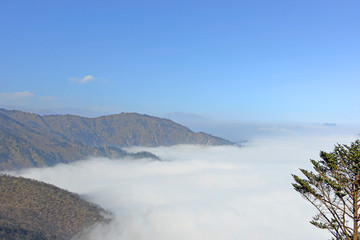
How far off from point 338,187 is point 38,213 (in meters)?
193

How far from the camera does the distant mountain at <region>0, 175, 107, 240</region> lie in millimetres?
150000

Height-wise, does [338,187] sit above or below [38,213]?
above

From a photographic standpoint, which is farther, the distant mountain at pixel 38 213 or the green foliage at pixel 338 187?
the distant mountain at pixel 38 213

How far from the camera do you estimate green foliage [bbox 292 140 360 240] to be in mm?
21656

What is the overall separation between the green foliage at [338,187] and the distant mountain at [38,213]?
158 m

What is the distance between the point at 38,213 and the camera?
17438 cm

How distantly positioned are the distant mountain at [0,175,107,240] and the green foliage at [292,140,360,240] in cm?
15772

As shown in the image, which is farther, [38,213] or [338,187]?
[38,213]

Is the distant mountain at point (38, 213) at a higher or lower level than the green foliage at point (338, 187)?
lower

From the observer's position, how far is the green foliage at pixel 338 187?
853 inches

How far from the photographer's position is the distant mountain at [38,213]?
150 m

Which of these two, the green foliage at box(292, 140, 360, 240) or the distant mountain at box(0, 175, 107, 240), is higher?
the green foliage at box(292, 140, 360, 240)

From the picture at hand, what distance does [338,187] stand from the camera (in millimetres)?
21781

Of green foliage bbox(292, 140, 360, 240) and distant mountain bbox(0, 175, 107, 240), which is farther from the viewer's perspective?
distant mountain bbox(0, 175, 107, 240)
